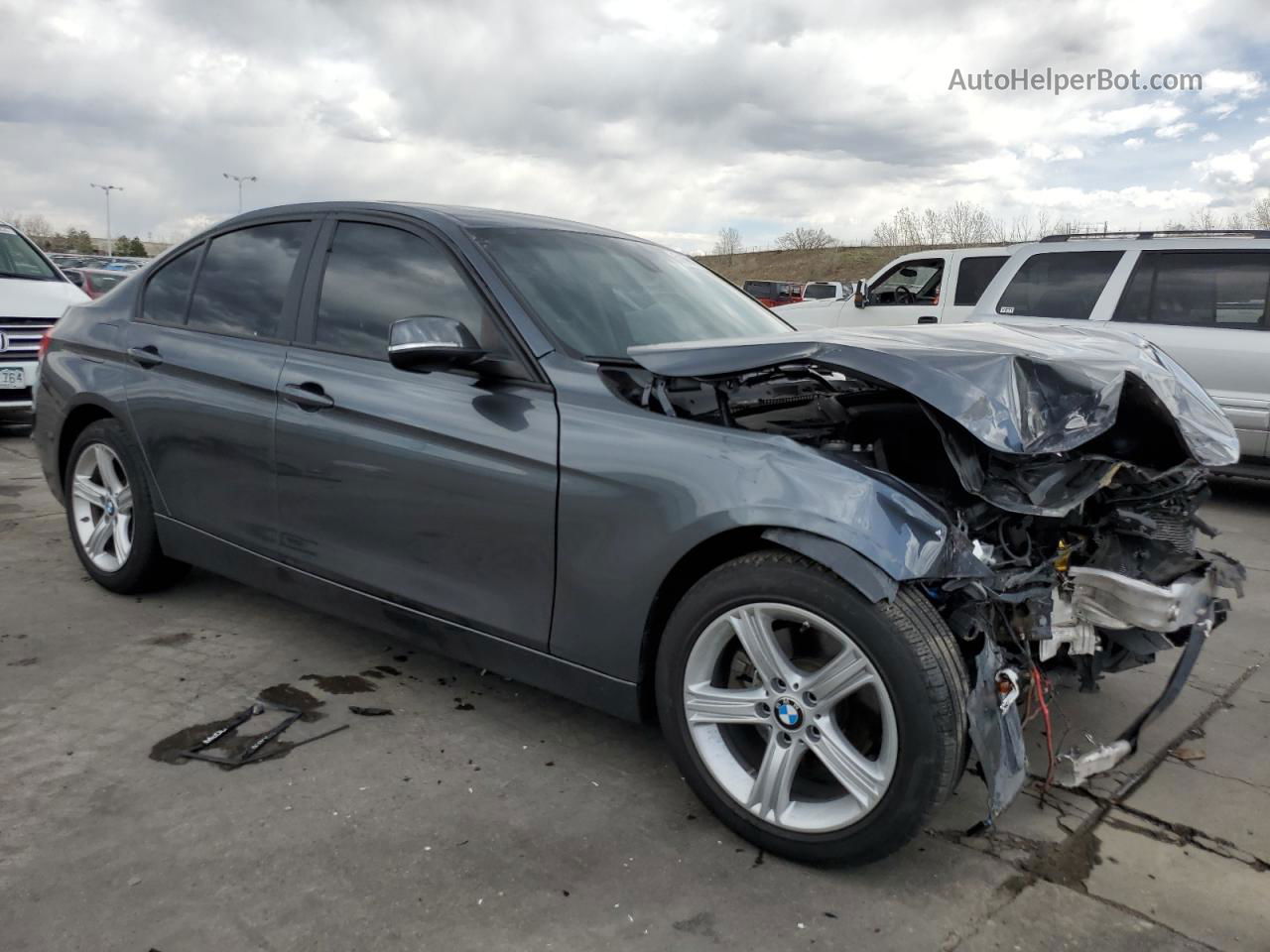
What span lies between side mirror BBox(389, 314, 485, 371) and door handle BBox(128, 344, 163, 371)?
169cm

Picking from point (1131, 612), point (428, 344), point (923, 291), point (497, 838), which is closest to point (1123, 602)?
point (1131, 612)

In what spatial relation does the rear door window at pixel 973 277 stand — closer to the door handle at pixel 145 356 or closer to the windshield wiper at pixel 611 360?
the windshield wiper at pixel 611 360

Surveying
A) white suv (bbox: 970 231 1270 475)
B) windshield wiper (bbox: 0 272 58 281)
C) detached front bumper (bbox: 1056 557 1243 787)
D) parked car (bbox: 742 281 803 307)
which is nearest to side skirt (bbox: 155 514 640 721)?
detached front bumper (bbox: 1056 557 1243 787)

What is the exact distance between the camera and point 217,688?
11.8ft

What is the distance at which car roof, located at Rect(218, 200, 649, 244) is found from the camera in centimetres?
349

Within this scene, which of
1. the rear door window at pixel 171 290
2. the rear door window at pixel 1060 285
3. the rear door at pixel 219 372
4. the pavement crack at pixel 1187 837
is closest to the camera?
the pavement crack at pixel 1187 837

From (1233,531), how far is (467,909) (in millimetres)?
6112

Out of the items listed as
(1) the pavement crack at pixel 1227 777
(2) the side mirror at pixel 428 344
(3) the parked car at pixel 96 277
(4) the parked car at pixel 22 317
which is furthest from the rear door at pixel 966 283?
(3) the parked car at pixel 96 277

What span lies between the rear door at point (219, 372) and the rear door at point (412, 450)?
144mm

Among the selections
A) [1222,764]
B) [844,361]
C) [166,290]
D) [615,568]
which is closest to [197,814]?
[615,568]

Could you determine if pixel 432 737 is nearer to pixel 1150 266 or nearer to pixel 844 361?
pixel 844 361

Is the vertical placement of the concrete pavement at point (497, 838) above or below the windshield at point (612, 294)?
below

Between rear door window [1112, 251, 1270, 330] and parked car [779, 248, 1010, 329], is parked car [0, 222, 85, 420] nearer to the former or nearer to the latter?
parked car [779, 248, 1010, 329]

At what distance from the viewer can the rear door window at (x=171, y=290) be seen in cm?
422
